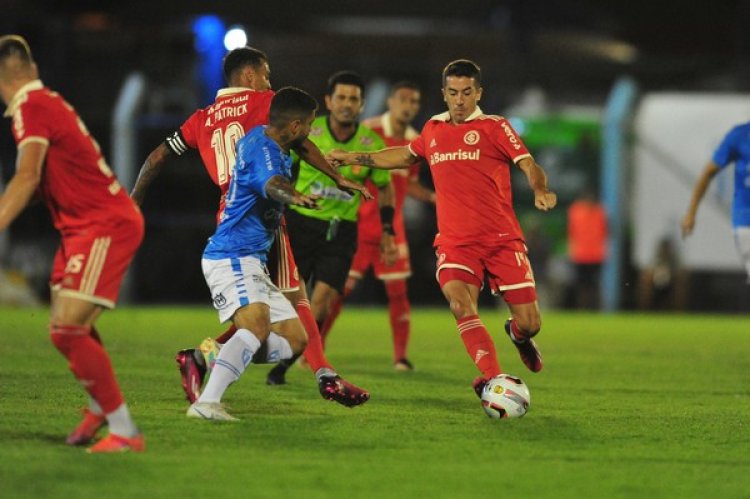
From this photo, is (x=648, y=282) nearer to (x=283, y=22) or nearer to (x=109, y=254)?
(x=283, y=22)

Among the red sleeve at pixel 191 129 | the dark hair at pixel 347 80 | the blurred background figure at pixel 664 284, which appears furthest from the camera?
the blurred background figure at pixel 664 284

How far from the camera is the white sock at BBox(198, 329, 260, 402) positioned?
7.78m

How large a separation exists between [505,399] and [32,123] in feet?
11.0

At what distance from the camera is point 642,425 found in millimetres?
8258

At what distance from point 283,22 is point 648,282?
41.0 feet

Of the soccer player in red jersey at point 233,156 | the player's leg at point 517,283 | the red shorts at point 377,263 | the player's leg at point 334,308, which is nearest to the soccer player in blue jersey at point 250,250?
the soccer player in red jersey at point 233,156

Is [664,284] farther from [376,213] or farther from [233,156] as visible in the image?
[233,156]

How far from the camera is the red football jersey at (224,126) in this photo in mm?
8867

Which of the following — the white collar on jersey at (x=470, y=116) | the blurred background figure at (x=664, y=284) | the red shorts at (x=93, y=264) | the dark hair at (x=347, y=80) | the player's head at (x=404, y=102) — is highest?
the dark hair at (x=347, y=80)

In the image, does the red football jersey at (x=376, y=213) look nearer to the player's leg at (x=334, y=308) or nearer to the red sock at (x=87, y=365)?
the player's leg at (x=334, y=308)

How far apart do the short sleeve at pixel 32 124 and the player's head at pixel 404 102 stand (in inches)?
229

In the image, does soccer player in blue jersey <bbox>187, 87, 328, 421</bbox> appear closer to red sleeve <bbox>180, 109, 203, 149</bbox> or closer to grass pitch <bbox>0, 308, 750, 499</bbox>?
grass pitch <bbox>0, 308, 750, 499</bbox>

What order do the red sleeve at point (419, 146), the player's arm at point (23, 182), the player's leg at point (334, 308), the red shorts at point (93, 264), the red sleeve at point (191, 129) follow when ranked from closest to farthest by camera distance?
the player's arm at point (23, 182) < the red shorts at point (93, 264) < the red sleeve at point (191, 129) < the red sleeve at point (419, 146) < the player's leg at point (334, 308)

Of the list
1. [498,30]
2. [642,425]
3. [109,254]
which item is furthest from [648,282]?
[109,254]
